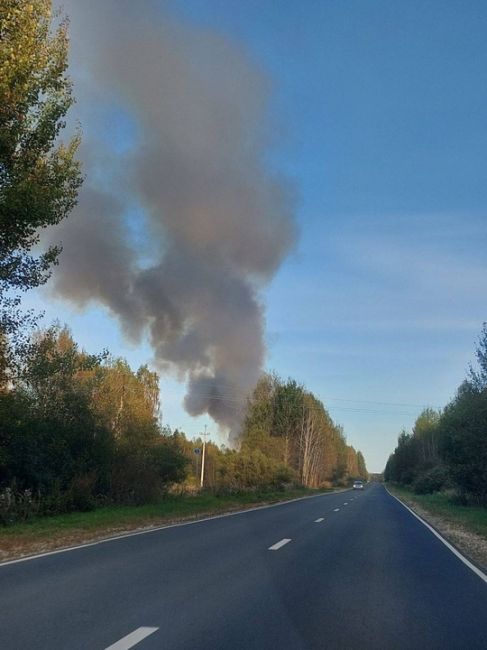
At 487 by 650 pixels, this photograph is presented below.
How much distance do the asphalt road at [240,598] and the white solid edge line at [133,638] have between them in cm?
2

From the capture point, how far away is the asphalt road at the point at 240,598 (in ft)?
21.1

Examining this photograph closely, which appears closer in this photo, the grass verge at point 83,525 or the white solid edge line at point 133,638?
the white solid edge line at point 133,638

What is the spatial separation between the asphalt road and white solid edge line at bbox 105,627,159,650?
0.02 m

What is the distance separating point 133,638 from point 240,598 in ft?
7.67

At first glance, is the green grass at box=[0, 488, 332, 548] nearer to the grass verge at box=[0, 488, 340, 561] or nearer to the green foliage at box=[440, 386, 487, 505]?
the grass verge at box=[0, 488, 340, 561]

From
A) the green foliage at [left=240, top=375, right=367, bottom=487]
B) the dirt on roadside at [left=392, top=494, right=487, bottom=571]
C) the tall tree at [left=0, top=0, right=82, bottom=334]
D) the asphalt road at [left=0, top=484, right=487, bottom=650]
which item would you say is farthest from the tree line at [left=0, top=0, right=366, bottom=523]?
the green foliage at [left=240, top=375, right=367, bottom=487]

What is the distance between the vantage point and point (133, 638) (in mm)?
6293

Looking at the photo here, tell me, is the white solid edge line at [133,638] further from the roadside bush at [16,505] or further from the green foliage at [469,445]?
the green foliage at [469,445]

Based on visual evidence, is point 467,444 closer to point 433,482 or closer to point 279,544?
point 279,544

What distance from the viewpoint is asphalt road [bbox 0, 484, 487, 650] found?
6.43 metres

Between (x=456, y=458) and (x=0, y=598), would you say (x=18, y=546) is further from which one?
(x=456, y=458)

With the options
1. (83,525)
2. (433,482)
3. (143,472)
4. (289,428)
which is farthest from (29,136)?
(289,428)

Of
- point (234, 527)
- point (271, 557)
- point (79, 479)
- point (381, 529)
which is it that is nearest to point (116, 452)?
point (79, 479)

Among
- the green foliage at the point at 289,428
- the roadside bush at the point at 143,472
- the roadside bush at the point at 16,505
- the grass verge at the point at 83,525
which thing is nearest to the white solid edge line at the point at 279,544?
the grass verge at the point at 83,525
